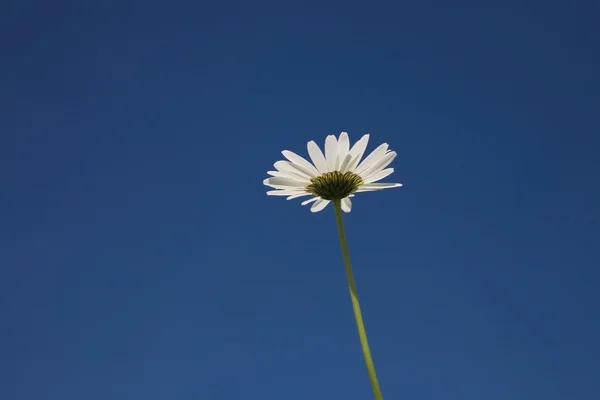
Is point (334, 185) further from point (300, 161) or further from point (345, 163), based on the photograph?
point (300, 161)

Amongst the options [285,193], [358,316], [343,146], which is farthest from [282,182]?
[358,316]

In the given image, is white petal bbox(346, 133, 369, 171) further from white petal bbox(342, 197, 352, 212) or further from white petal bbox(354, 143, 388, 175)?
white petal bbox(342, 197, 352, 212)

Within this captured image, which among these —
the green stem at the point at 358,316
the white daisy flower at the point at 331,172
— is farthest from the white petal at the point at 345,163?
the green stem at the point at 358,316

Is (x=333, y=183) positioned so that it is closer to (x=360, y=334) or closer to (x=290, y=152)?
(x=290, y=152)

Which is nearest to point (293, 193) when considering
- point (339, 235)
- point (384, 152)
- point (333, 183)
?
point (333, 183)

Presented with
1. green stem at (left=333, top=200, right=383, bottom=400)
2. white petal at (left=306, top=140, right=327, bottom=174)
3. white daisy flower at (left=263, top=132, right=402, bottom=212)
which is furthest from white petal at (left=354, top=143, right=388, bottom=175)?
green stem at (left=333, top=200, right=383, bottom=400)

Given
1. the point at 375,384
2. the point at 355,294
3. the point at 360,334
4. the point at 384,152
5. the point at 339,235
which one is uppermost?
the point at 384,152

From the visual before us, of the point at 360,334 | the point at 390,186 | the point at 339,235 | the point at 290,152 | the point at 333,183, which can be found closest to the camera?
the point at 360,334

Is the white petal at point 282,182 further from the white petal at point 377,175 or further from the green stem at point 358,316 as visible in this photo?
the green stem at point 358,316
